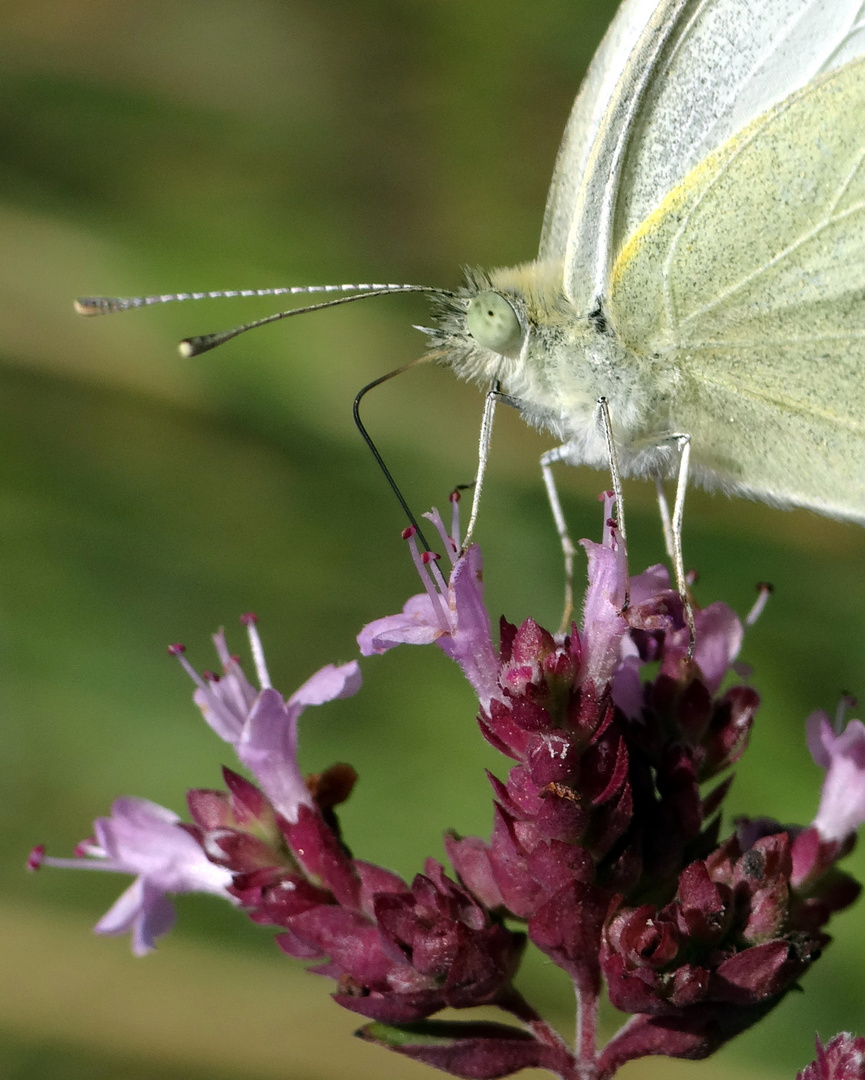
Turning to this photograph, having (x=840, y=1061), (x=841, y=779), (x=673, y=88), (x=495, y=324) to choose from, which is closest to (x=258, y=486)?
(x=495, y=324)

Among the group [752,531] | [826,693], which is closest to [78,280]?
[752,531]

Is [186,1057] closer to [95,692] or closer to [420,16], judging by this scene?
[95,692]

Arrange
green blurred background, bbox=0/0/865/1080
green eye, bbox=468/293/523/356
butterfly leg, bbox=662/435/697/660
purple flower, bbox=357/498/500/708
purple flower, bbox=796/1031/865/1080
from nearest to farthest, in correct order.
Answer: purple flower, bbox=796/1031/865/1080 → purple flower, bbox=357/498/500/708 → butterfly leg, bbox=662/435/697/660 → green eye, bbox=468/293/523/356 → green blurred background, bbox=0/0/865/1080

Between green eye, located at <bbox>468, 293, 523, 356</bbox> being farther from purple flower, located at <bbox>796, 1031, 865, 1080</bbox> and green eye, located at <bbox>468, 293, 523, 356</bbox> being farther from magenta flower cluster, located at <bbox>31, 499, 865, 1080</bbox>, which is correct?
purple flower, located at <bbox>796, 1031, 865, 1080</bbox>

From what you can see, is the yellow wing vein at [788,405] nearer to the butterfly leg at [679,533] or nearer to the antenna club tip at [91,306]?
the butterfly leg at [679,533]

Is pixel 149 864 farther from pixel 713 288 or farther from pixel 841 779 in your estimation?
pixel 713 288

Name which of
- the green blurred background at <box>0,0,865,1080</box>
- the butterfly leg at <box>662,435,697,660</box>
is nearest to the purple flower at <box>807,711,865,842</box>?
the butterfly leg at <box>662,435,697,660</box>

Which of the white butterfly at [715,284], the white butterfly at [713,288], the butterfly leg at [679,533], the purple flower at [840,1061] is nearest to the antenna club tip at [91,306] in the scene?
the white butterfly at [713,288]
